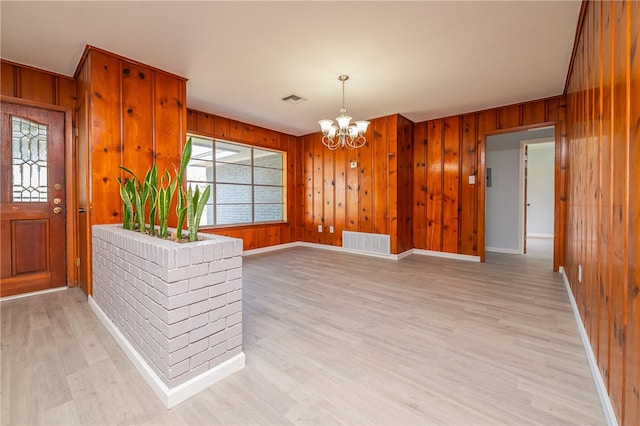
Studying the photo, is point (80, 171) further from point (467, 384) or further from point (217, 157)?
point (467, 384)

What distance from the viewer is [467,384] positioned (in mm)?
1491

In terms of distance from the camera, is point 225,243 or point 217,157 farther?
point 217,157

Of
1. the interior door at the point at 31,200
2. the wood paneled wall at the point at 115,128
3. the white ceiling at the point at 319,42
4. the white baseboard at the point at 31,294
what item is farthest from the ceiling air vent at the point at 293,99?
the white baseboard at the point at 31,294

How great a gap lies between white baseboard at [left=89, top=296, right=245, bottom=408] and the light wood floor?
36mm

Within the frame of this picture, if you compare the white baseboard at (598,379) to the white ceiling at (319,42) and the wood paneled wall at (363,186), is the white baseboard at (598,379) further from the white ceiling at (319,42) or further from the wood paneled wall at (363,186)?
the wood paneled wall at (363,186)

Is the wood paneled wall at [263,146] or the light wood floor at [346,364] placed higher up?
the wood paneled wall at [263,146]

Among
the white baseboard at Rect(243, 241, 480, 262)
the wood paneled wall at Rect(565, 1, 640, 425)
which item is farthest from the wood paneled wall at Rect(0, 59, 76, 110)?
the wood paneled wall at Rect(565, 1, 640, 425)

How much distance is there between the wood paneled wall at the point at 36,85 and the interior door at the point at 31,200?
128 mm

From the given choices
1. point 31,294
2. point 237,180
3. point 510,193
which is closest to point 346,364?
point 31,294

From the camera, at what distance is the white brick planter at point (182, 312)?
1.35 meters

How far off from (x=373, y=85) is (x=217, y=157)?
2909 millimetres

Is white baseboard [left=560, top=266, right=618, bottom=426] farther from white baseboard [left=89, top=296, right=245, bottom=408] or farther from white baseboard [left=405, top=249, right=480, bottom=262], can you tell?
white baseboard [left=405, top=249, right=480, bottom=262]

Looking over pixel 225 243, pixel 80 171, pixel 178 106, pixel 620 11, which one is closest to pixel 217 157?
pixel 178 106

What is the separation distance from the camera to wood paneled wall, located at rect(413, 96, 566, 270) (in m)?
4.03
